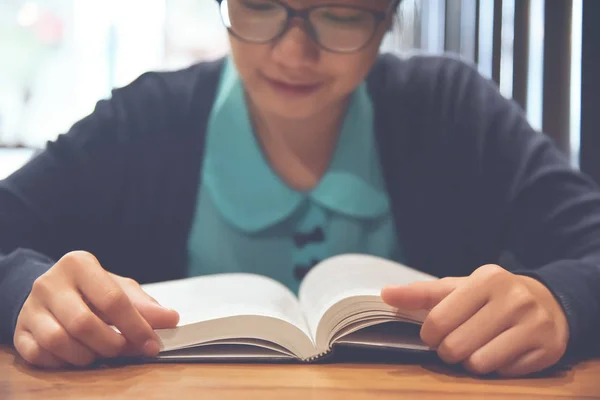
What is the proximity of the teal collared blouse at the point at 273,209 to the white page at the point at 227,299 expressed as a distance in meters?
0.18

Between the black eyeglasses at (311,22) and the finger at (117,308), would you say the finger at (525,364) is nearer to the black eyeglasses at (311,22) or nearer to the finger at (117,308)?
the finger at (117,308)

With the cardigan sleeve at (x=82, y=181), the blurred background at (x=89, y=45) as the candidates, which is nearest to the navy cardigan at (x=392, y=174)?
the cardigan sleeve at (x=82, y=181)

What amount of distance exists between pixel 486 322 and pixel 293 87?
435 mm

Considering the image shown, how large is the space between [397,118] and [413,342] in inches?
18.5

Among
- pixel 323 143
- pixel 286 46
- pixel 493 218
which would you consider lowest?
pixel 493 218

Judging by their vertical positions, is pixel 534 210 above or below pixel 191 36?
below

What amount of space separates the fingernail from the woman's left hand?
199 mm

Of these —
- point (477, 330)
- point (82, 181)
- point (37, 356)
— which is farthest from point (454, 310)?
point (82, 181)

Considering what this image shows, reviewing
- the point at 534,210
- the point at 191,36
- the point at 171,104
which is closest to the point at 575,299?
the point at 534,210

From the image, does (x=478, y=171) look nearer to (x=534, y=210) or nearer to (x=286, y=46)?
(x=534, y=210)

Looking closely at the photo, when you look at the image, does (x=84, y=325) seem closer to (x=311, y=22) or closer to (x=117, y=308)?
(x=117, y=308)

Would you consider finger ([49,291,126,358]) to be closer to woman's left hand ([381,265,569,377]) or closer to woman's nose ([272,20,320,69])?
woman's left hand ([381,265,569,377])

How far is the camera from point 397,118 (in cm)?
93

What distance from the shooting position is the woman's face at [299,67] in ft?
2.51
